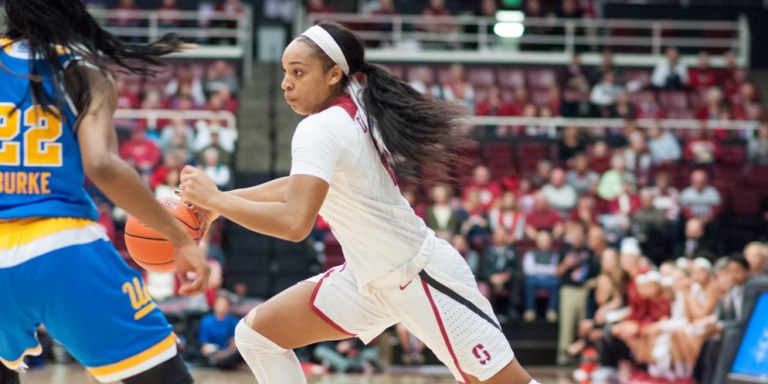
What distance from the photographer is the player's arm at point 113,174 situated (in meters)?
3.08

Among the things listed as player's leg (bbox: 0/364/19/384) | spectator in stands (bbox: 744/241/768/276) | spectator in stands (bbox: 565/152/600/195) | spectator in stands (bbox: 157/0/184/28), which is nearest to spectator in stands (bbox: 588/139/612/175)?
A: spectator in stands (bbox: 565/152/600/195)

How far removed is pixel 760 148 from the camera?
16.2 m

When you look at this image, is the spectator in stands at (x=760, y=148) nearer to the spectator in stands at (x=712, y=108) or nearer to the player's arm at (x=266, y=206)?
the spectator in stands at (x=712, y=108)

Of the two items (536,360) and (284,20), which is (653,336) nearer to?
(536,360)

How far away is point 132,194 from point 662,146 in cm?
1367

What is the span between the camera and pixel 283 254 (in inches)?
579

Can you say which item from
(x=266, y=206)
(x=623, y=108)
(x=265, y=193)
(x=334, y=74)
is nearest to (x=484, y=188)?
(x=623, y=108)

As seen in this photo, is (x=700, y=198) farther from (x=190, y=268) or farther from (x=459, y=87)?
(x=190, y=268)

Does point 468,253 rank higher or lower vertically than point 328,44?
lower

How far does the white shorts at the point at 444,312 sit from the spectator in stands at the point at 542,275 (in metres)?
8.75

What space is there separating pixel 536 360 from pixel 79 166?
1002 centimetres

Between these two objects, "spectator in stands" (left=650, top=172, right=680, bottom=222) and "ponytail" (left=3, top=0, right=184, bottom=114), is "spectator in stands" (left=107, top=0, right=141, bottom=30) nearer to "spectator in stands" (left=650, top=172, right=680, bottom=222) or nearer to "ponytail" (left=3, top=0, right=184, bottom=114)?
"spectator in stands" (left=650, top=172, right=680, bottom=222)

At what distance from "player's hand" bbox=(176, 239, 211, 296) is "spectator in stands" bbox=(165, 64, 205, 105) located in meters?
13.7

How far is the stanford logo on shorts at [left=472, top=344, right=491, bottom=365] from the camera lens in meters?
4.09
